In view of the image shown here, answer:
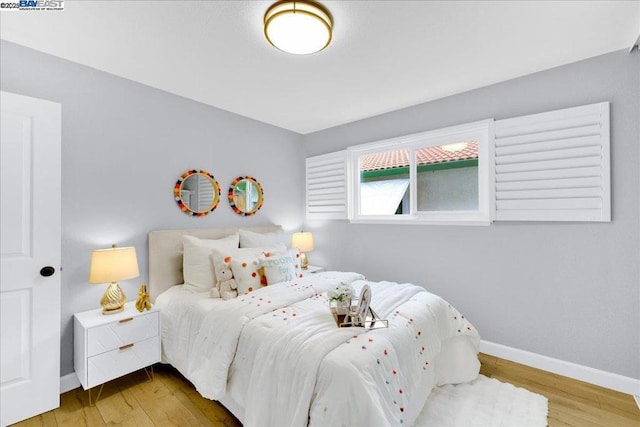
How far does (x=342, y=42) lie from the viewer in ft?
6.49

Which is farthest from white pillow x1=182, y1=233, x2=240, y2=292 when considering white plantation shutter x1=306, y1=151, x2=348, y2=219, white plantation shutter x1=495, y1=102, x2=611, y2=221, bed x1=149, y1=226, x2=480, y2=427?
white plantation shutter x1=495, y1=102, x2=611, y2=221

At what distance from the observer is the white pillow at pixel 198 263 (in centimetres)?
250

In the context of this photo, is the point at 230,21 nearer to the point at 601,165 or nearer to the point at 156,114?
the point at 156,114

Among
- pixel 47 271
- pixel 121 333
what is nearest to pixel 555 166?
pixel 121 333

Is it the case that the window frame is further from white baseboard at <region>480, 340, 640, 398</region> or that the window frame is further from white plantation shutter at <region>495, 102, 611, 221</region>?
white baseboard at <region>480, 340, 640, 398</region>

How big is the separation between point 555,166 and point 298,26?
2.28m

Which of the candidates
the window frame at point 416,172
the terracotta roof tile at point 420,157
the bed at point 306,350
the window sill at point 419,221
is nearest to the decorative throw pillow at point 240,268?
the bed at point 306,350

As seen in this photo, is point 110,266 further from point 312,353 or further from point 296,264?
point 312,353

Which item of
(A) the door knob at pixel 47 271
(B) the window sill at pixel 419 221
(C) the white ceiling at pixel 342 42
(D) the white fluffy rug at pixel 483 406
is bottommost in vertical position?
(D) the white fluffy rug at pixel 483 406

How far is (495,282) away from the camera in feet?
8.64

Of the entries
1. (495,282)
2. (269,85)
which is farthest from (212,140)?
(495,282)

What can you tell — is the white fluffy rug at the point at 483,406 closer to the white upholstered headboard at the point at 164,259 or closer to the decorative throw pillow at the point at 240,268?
the decorative throw pillow at the point at 240,268

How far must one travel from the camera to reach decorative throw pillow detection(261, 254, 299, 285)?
247 cm

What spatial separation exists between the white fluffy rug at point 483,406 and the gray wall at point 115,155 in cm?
262
